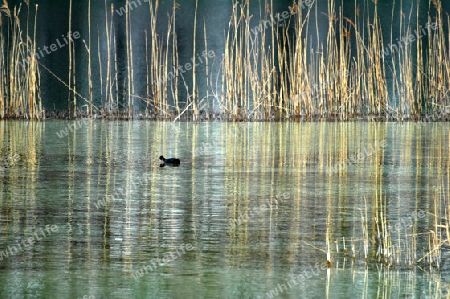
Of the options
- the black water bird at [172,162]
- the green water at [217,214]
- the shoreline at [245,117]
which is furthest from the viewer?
the shoreline at [245,117]

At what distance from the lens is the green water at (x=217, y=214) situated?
4676 mm

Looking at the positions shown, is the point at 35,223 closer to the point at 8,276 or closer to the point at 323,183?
the point at 8,276

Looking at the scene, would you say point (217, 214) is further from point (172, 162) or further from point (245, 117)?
point (245, 117)

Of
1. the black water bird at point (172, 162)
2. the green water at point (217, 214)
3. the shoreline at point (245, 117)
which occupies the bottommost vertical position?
the green water at point (217, 214)

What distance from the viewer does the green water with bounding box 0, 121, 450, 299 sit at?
468 centimetres

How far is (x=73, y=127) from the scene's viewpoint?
43.1ft

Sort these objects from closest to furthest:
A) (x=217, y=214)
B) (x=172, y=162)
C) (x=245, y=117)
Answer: (x=217, y=214), (x=172, y=162), (x=245, y=117)

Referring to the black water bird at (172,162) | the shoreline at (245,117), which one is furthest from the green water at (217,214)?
the shoreline at (245,117)

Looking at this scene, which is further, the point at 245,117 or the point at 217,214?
the point at 245,117

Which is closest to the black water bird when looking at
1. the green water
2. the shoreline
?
the green water

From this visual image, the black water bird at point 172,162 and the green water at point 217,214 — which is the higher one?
the black water bird at point 172,162

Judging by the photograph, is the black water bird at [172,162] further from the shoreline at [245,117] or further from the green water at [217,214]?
the shoreline at [245,117]

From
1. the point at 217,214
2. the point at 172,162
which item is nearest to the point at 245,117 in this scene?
the point at 172,162

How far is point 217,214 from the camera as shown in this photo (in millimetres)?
6461
